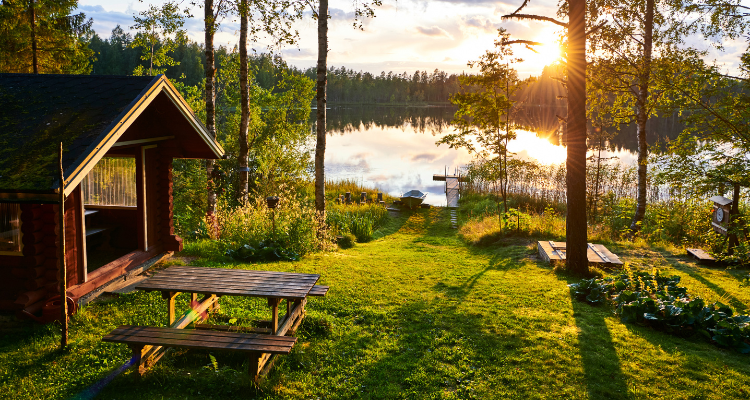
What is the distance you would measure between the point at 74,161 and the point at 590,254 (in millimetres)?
9862

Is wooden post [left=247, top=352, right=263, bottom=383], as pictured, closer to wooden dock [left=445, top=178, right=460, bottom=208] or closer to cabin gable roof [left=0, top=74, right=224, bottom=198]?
cabin gable roof [left=0, top=74, right=224, bottom=198]

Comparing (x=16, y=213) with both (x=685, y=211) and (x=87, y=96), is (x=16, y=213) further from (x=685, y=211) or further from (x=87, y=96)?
(x=685, y=211)

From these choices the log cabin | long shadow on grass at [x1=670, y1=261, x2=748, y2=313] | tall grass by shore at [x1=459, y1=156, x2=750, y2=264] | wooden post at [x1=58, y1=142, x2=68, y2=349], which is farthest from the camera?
tall grass by shore at [x1=459, y1=156, x2=750, y2=264]

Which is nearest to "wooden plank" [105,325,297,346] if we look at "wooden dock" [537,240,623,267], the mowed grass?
the mowed grass

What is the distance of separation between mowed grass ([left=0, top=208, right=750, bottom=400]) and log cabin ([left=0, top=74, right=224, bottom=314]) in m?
0.75

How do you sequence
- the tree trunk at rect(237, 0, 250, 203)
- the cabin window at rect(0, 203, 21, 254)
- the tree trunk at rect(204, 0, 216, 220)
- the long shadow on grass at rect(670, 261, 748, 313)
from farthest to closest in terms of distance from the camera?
1. the tree trunk at rect(237, 0, 250, 203)
2. the tree trunk at rect(204, 0, 216, 220)
3. the long shadow on grass at rect(670, 261, 748, 313)
4. the cabin window at rect(0, 203, 21, 254)

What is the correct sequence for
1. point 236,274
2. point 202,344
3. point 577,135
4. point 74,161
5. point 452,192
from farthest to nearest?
point 452,192 → point 577,135 → point 236,274 → point 74,161 → point 202,344

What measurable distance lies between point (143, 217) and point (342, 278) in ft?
12.5

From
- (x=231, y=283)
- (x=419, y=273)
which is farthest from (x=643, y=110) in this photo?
(x=231, y=283)

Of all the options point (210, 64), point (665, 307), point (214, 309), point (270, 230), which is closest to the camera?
point (214, 309)

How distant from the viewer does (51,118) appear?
614cm

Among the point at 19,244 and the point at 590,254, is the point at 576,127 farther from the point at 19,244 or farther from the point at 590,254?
the point at 19,244

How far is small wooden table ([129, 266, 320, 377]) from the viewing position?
16.4ft

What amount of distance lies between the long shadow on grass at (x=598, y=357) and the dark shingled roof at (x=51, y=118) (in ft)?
20.1
